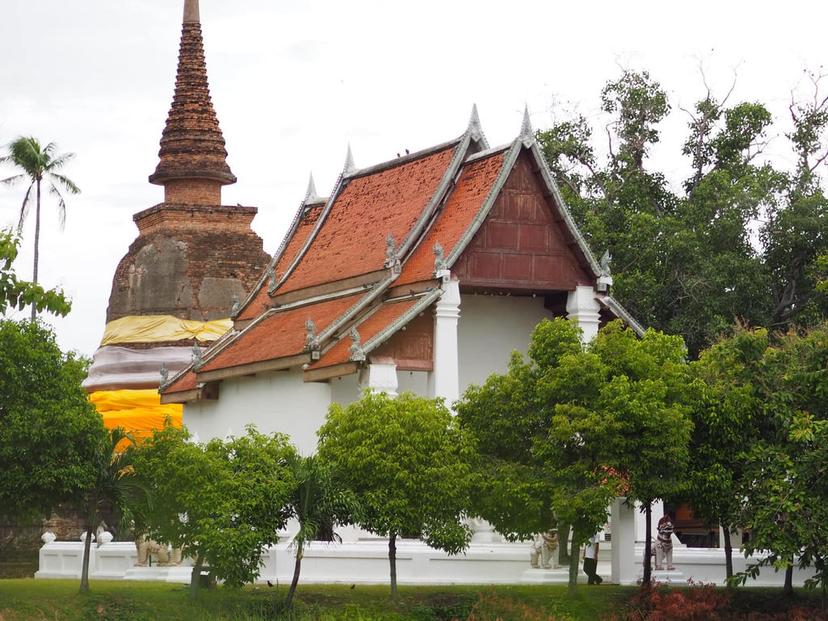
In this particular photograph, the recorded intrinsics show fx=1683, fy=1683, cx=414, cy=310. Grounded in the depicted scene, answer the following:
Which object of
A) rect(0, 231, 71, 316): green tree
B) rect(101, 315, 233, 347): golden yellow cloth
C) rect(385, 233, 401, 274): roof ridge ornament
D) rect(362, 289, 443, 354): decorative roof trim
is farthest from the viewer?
rect(101, 315, 233, 347): golden yellow cloth

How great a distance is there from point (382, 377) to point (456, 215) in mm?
4228

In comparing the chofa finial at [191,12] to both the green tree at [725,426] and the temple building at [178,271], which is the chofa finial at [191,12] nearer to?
the temple building at [178,271]

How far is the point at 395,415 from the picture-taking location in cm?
2762

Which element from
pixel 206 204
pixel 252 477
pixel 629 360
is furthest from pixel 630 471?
pixel 206 204

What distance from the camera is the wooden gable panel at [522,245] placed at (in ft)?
109

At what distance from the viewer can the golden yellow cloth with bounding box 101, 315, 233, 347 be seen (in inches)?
1858

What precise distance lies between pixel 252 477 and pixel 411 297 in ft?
26.0

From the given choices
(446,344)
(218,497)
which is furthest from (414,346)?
(218,497)

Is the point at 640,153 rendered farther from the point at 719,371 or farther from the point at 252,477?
the point at 252,477

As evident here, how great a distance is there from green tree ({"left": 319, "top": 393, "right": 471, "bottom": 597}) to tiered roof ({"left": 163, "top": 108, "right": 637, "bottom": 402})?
12.9 feet

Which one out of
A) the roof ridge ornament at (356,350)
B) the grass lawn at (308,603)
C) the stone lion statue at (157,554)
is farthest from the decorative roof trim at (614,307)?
the stone lion statue at (157,554)

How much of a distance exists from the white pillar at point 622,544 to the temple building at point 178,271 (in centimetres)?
1815

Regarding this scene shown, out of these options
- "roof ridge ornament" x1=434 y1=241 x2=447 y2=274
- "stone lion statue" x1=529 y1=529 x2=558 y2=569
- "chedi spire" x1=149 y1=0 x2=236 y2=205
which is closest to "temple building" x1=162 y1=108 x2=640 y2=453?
"roof ridge ornament" x1=434 y1=241 x2=447 y2=274

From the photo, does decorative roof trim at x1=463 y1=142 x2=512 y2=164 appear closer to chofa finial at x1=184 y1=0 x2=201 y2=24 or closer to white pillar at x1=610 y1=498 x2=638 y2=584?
white pillar at x1=610 y1=498 x2=638 y2=584
